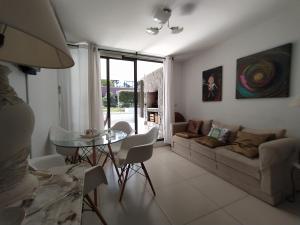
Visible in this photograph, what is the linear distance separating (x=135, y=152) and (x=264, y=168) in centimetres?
156

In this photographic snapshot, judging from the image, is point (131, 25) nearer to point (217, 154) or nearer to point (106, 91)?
point (106, 91)

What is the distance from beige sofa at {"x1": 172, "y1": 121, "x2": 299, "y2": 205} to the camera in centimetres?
170

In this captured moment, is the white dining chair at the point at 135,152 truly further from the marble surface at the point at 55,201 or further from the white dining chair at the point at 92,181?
the marble surface at the point at 55,201

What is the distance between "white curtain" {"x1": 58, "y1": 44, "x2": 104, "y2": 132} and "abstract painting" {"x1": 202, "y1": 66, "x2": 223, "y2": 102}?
2.60 metres

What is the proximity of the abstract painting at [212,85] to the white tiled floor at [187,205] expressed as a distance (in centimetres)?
180

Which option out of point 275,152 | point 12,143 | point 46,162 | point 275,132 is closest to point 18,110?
point 12,143

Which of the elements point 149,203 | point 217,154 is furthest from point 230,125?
point 149,203

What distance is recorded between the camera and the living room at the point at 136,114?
1.98 ft

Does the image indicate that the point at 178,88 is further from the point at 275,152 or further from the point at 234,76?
the point at 275,152

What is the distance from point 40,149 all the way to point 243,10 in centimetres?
343

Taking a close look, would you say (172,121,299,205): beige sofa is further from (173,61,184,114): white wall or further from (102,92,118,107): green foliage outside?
(102,92,118,107): green foliage outside

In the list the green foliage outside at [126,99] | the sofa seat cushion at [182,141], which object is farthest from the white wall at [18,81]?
the sofa seat cushion at [182,141]

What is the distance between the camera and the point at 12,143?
406 mm

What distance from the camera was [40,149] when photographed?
6.19 feet
